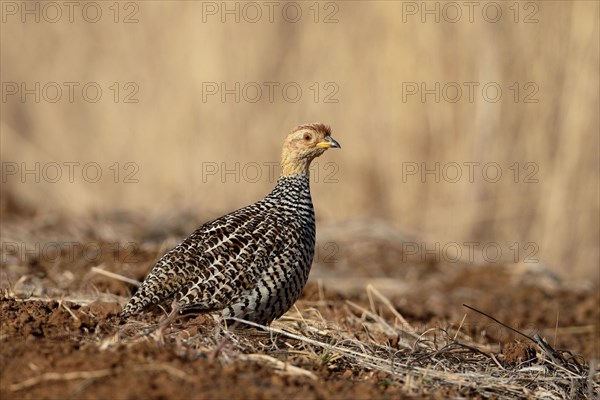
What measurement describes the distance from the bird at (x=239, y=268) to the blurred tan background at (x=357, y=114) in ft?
17.5

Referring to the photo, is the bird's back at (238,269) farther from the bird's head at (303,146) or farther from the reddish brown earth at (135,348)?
the bird's head at (303,146)

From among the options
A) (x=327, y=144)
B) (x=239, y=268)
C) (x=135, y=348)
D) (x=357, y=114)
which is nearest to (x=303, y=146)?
(x=327, y=144)

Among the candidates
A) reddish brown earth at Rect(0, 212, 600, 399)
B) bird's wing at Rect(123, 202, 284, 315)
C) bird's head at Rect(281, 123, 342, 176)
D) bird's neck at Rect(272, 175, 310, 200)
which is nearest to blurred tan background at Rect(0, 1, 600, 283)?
reddish brown earth at Rect(0, 212, 600, 399)

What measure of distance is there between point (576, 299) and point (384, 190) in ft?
10.0

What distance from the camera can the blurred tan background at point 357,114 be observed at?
11.2 m

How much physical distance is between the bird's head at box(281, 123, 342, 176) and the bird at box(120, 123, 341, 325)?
591mm

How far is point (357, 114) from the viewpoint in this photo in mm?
11805

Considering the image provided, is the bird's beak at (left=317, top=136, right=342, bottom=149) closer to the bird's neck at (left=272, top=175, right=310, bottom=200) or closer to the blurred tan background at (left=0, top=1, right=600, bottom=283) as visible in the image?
the bird's neck at (left=272, top=175, right=310, bottom=200)

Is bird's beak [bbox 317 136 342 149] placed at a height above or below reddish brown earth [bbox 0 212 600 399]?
above

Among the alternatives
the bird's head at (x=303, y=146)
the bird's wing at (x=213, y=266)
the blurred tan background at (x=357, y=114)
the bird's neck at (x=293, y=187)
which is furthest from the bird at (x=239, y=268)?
the blurred tan background at (x=357, y=114)

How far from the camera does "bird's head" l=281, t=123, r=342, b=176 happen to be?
22.3ft

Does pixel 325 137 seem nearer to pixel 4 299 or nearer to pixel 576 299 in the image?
pixel 4 299

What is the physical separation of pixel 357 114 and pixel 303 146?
505 centimetres

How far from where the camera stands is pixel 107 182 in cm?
1379
